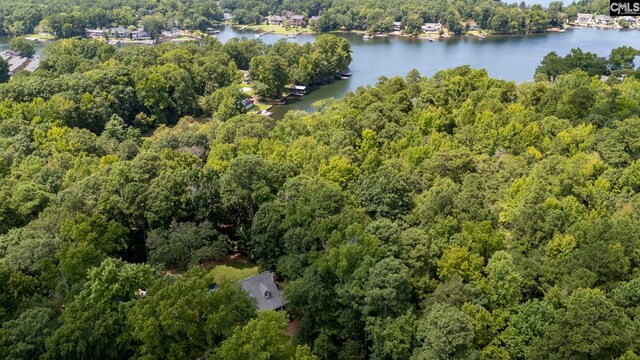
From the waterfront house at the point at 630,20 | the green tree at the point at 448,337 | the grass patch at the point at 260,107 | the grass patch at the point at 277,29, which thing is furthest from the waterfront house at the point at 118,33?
the waterfront house at the point at 630,20

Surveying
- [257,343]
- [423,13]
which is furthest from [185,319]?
[423,13]

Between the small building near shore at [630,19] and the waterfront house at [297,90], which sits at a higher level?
the small building near shore at [630,19]

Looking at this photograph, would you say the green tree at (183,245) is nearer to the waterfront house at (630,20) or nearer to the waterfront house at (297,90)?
the waterfront house at (297,90)

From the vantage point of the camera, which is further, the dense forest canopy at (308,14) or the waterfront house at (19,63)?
the dense forest canopy at (308,14)

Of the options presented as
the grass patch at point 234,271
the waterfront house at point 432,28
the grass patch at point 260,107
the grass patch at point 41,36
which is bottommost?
Answer: the grass patch at point 234,271

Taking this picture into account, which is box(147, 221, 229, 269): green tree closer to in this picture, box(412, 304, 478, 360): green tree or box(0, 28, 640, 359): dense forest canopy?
box(0, 28, 640, 359): dense forest canopy

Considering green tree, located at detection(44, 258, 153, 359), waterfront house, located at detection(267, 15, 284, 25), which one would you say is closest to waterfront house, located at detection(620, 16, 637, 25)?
waterfront house, located at detection(267, 15, 284, 25)

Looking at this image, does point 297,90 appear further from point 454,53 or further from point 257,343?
point 257,343

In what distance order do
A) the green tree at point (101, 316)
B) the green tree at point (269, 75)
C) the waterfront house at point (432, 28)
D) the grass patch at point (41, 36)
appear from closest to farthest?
the green tree at point (101, 316)
the green tree at point (269, 75)
the grass patch at point (41, 36)
the waterfront house at point (432, 28)
